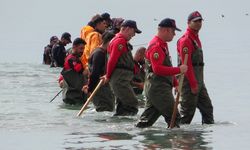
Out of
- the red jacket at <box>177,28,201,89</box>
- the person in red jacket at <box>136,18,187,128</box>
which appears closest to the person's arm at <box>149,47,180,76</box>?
the person in red jacket at <box>136,18,187,128</box>

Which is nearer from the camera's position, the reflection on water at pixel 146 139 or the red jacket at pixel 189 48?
the reflection on water at pixel 146 139

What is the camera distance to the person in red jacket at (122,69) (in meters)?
20.8

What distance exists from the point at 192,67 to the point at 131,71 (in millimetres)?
1689

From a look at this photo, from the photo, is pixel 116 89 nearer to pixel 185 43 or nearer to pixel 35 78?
pixel 185 43

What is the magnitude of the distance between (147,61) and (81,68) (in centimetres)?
493

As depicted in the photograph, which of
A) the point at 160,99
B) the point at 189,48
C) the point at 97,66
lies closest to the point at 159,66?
the point at 160,99

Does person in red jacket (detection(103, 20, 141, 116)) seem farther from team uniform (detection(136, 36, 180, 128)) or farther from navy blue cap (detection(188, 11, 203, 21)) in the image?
team uniform (detection(136, 36, 180, 128))

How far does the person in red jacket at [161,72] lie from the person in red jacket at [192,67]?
0.79 m

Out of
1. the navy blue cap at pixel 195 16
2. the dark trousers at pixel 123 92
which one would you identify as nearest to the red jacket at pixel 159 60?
the navy blue cap at pixel 195 16

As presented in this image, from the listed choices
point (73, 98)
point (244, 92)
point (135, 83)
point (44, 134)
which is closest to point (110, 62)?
point (44, 134)

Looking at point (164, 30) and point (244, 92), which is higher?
point (164, 30)

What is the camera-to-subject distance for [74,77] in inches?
951

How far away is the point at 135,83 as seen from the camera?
2698 centimetres

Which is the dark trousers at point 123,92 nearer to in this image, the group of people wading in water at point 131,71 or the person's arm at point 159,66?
the group of people wading in water at point 131,71
